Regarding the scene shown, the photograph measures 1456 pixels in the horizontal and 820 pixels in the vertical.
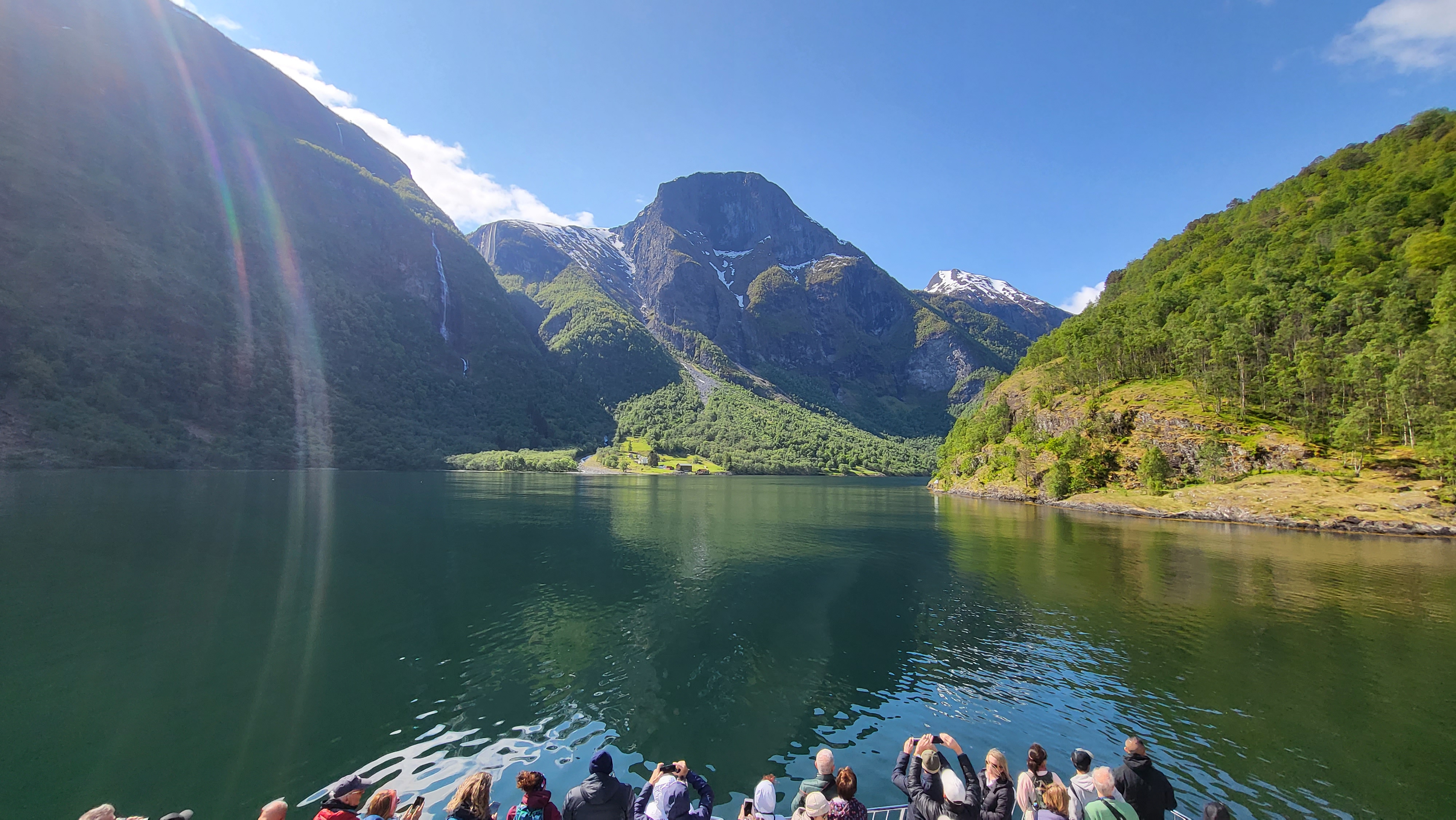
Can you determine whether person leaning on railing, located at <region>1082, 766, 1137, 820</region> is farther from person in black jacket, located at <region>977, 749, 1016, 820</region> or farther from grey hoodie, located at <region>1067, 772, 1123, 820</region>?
person in black jacket, located at <region>977, 749, 1016, 820</region>

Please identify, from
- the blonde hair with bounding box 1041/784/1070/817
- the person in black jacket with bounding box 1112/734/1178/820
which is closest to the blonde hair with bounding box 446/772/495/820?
the blonde hair with bounding box 1041/784/1070/817

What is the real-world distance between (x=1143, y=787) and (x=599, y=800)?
384 inches

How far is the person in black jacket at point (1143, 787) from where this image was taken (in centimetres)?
959

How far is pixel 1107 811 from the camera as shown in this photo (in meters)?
7.70

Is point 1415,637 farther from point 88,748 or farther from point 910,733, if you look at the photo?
point 88,748

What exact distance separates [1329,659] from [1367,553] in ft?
129

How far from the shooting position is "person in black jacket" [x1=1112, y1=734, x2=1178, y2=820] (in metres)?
9.59

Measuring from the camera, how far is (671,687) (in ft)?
69.4

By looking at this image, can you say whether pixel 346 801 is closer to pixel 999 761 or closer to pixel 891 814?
pixel 999 761

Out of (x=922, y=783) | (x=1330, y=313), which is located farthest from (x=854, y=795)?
(x=1330, y=313)

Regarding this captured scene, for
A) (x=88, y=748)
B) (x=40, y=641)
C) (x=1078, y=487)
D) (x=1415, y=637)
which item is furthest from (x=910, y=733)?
(x=1078, y=487)

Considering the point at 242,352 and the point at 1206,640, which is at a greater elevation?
the point at 242,352

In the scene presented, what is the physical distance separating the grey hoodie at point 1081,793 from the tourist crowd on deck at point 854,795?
20 millimetres

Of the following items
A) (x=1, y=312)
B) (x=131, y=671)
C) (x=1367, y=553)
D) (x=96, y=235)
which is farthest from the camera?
(x=96, y=235)
